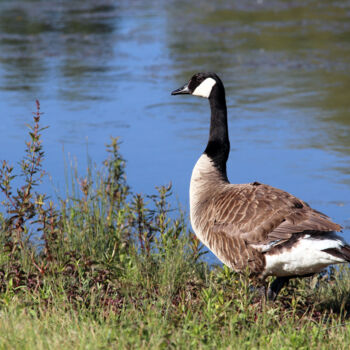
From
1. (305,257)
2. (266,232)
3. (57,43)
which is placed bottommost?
(305,257)

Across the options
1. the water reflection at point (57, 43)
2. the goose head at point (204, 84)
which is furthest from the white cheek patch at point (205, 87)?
the water reflection at point (57, 43)

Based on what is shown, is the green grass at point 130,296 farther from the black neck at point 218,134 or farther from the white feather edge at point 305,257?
the black neck at point 218,134

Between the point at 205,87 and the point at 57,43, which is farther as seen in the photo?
the point at 57,43

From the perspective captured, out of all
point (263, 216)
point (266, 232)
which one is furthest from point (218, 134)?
point (266, 232)

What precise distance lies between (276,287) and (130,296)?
109 cm

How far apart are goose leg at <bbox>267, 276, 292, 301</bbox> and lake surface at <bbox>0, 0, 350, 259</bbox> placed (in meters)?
1.77

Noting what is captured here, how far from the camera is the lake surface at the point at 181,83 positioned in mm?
8797

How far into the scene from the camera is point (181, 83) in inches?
518

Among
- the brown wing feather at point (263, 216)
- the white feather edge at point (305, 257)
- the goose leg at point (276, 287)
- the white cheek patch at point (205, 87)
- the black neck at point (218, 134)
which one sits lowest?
the goose leg at point (276, 287)

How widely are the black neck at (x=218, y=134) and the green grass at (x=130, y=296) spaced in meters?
0.75

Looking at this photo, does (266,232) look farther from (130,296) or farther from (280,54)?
(280,54)

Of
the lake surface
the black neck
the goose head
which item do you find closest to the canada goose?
the black neck

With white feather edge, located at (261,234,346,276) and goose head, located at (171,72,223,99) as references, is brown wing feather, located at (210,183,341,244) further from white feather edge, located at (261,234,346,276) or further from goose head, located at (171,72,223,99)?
goose head, located at (171,72,223,99)

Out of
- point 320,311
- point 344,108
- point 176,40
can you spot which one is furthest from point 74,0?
point 320,311
